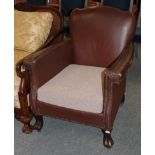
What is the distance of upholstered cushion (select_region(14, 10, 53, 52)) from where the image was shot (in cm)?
204

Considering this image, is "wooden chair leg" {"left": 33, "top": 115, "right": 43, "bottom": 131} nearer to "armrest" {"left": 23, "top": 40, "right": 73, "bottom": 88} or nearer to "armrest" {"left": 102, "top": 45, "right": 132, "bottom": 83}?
"armrest" {"left": 23, "top": 40, "right": 73, "bottom": 88}

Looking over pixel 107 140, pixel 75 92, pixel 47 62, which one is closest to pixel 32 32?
pixel 47 62

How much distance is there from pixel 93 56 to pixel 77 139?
0.72 meters

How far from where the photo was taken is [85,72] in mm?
1891

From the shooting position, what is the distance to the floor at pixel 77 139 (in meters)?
1.66

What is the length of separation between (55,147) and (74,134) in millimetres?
206

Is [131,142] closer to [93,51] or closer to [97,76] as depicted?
[97,76]

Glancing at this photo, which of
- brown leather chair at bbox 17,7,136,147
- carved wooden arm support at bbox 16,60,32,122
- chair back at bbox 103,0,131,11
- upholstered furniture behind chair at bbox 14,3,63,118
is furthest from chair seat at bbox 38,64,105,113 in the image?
chair back at bbox 103,0,131,11

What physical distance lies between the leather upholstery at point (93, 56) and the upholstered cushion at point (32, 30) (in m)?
0.23

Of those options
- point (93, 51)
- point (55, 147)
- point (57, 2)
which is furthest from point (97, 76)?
point (57, 2)

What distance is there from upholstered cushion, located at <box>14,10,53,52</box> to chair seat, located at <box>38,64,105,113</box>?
0.42 metres

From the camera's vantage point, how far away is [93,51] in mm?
2031

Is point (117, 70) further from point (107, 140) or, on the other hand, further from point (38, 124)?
point (38, 124)
